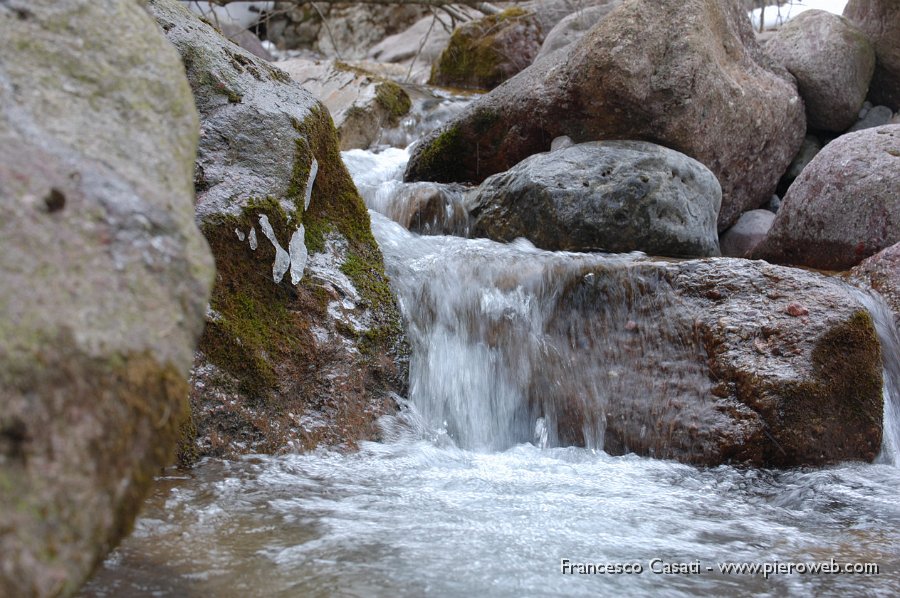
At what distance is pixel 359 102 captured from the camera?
8.57 meters

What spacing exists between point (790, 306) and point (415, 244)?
2.11m

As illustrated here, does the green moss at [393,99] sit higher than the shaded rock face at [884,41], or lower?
lower

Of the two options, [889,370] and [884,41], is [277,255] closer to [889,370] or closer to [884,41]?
[889,370]

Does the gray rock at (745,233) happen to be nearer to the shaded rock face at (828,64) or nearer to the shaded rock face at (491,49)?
the shaded rock face at (828,64)

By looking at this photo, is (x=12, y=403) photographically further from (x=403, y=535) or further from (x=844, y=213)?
(x=844, y=213)

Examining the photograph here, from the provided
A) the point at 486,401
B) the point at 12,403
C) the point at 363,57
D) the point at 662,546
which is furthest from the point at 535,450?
Result: the point at 363,57

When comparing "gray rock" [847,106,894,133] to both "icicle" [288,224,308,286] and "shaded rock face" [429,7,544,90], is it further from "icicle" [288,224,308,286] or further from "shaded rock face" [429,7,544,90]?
"icicle" [288,224,308,286]

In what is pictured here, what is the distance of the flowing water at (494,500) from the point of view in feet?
6.75

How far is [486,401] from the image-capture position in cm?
388

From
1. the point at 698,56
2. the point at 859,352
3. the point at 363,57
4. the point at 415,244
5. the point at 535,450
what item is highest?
the point at 363,57

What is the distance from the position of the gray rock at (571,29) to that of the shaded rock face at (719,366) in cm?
560

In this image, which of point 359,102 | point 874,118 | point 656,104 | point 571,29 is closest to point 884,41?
point 874,118

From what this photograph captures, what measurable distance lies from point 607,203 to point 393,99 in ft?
13.6

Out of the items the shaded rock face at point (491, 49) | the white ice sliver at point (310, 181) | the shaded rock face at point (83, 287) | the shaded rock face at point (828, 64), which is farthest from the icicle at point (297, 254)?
the shaded rock face at point (491, 49)
